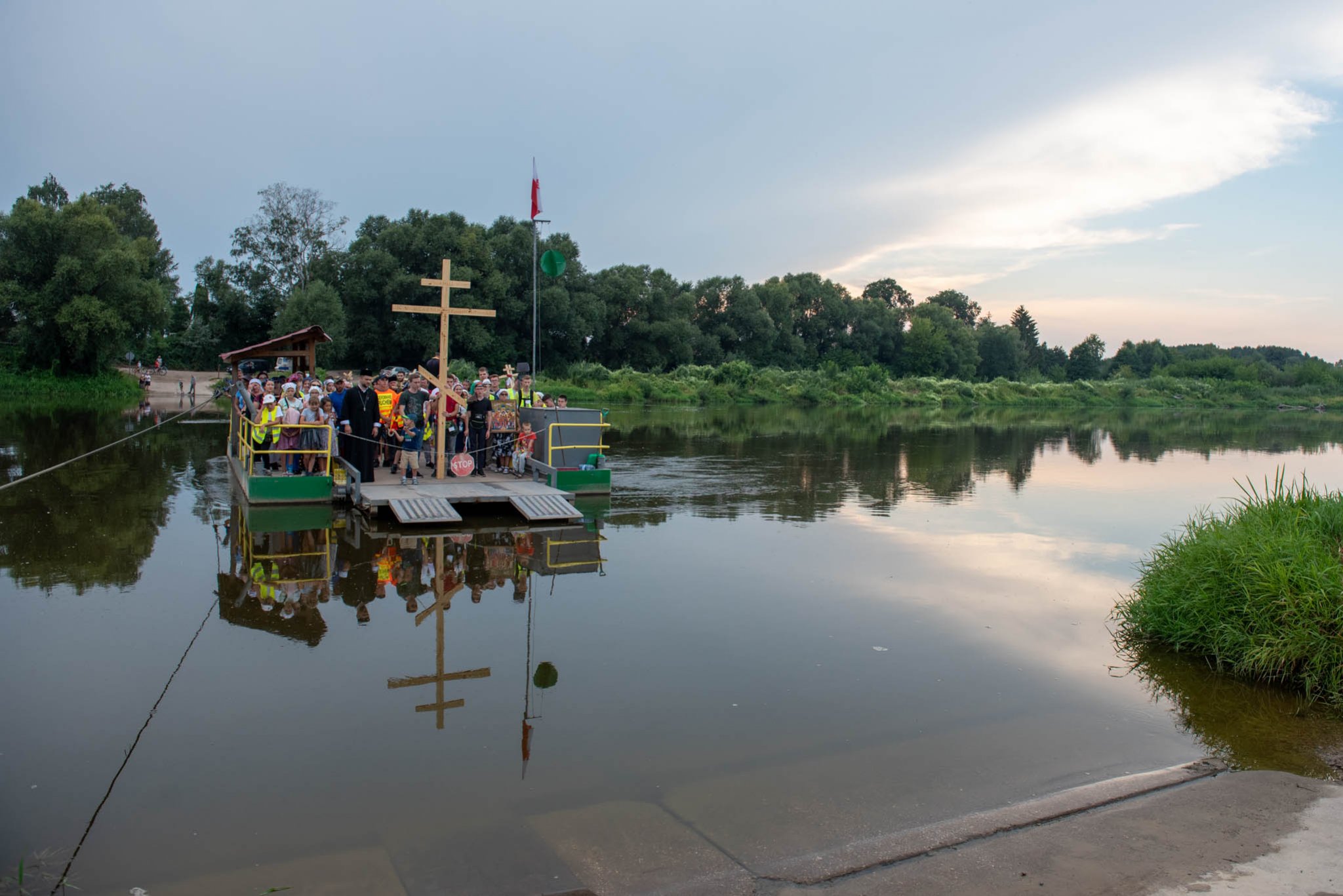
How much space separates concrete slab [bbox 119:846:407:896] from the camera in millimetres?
4039

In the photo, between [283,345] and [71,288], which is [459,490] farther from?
[71,288]

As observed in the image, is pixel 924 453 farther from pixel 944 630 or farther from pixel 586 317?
pixel 586 317

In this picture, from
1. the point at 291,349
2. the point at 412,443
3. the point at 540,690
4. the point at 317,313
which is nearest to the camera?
the point at 540,690

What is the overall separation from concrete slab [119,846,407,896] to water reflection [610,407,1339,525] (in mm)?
9235

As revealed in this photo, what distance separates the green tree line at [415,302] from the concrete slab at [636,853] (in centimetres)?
3463

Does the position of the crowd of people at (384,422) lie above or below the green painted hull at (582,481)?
above

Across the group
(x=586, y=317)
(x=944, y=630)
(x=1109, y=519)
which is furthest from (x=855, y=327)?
(x=944, y=630)

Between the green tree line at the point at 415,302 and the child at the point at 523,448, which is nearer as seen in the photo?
the child at the point at 523,448

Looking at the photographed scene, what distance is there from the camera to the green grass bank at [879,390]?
187ft

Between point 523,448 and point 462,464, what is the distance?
1.62m

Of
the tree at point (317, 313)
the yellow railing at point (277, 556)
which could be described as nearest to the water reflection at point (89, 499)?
the yellow railing at point (277, 556)

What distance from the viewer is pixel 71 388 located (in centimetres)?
4372

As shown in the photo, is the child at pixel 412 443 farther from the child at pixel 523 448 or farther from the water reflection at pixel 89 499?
the water reflection at pixel 89 499

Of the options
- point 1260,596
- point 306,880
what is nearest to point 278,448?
point 306,880
